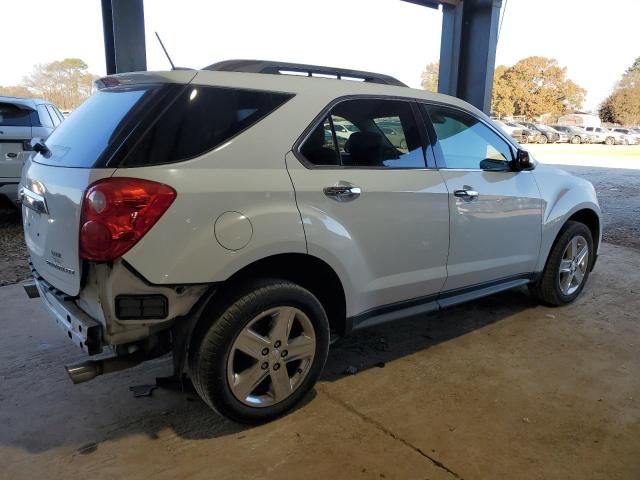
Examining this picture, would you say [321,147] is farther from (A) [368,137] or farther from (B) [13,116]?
(B) [13,116]

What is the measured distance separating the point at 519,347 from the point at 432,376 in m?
0.88

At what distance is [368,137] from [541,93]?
231 ft

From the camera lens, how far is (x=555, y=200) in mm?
4238

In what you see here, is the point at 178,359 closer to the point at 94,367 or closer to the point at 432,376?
the point at 94,367

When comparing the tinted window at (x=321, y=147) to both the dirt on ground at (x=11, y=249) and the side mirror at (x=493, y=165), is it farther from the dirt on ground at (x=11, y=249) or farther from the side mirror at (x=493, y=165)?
the dirt on ground at (x=11, y=249)

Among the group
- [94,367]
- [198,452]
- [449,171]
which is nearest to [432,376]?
[449,171]

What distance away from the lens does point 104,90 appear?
2844mm

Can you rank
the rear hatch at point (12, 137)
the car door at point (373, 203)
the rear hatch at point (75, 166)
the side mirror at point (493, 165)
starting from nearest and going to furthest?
the rear hatch at point (75, 166) → the car door at point (373, 203) → the side mirror at point (493, 165) → the rear hatch at point (12, 137)

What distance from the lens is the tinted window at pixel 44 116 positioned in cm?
702

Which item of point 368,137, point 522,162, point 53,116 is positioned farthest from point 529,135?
point 368,137

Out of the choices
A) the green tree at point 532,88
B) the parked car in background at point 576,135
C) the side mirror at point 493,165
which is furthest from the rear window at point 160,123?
the green tree at point 532,88

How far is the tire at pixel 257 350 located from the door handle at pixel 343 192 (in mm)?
521

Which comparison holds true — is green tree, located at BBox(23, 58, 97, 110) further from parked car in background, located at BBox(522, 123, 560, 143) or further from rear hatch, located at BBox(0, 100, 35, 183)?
parked car in background, located at BBox(522, 123, 560, 143)

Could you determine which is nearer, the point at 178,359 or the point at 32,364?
the point at 178,359
